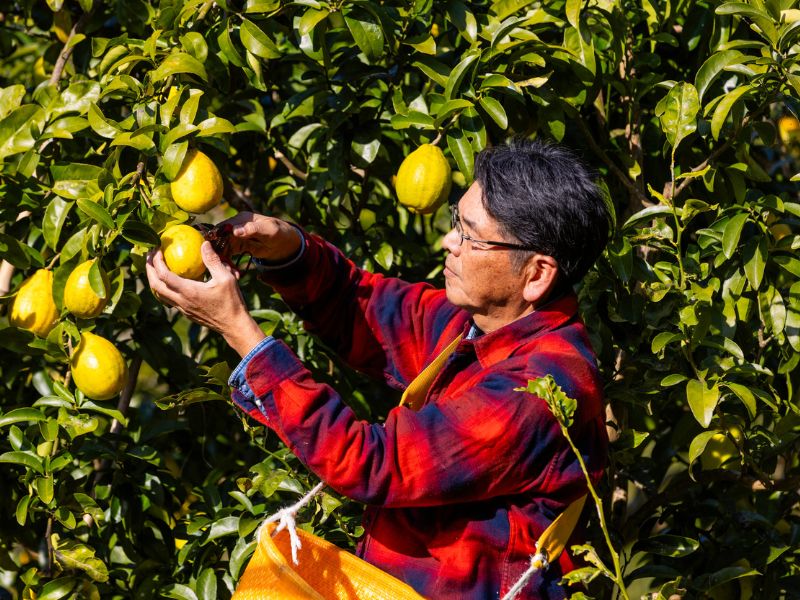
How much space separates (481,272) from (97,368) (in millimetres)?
667

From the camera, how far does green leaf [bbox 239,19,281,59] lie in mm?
1916

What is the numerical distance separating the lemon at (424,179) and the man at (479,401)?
0.41 ft

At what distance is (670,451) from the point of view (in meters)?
2.47

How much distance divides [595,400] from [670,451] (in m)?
0.93

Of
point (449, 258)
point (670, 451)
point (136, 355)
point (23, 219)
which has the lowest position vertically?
point (670, 451)

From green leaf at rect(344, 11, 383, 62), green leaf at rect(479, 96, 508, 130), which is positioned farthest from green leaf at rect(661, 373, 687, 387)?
green leaf at rect(344, 11, 383, 62)

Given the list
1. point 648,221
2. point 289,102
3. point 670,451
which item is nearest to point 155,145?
point 289,102

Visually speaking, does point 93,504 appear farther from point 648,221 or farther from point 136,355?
point 648,221

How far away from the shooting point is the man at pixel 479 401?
4.97 feet

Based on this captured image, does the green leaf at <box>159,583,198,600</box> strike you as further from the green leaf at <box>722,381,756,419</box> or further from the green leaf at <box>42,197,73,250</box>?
the green leaf at <box>722,381,756,419</box>

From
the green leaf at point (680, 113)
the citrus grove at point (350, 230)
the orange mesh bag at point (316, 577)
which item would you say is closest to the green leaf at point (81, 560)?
the citrus grove at point (350, 230)

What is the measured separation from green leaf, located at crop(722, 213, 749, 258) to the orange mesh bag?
2.76 ft

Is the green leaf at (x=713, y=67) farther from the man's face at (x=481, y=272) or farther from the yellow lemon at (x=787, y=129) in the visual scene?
the yellow lemon at (x=787, y=129)

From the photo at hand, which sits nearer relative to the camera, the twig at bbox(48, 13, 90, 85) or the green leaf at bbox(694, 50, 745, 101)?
the green leaf at bbox(694, 50, 745, 101)
